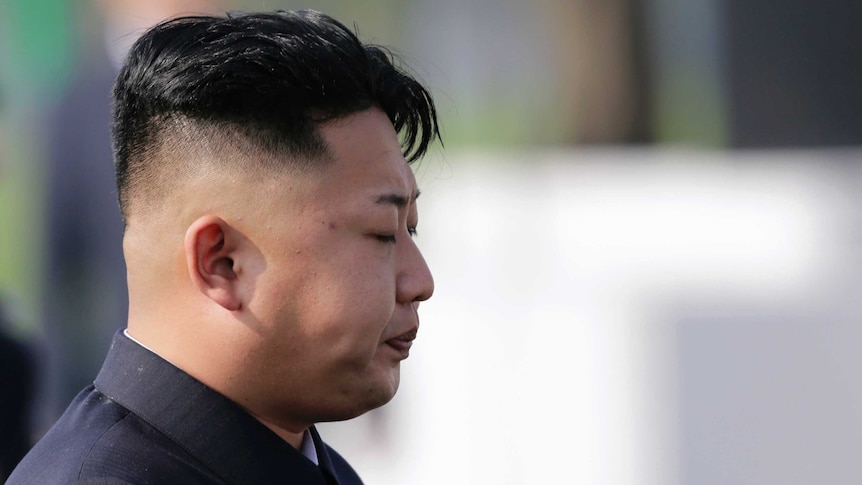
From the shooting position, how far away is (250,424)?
1453 millimetres

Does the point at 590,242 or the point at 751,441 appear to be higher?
the point at 590,242

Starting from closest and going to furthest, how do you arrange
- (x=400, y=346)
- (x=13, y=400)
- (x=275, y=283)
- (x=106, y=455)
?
(x=106, y=455), (x=275, y=283), (x=400, y=346), (x=13, y=400)

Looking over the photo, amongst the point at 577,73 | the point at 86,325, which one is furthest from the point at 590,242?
the point at 86,325

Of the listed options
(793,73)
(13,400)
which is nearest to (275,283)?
(13,400)

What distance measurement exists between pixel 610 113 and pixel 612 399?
39.4 inches

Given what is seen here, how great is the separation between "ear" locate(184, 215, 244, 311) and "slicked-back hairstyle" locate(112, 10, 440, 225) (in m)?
0.10

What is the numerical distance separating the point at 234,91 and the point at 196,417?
41cm

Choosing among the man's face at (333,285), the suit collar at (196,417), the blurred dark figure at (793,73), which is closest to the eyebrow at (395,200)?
the man's face at (333,285)


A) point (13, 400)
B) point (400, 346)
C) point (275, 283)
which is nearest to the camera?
point (275, 283)

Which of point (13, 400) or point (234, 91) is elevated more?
point (234, 91)

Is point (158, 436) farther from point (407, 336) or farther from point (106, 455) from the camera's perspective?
point (407, 336)

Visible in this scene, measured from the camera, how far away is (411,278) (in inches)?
60.9

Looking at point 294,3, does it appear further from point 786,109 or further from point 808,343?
point 808,343

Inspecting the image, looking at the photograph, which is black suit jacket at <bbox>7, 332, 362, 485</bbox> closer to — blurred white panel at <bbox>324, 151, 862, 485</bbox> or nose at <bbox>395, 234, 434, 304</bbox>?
nose at <bbox>395, 234, 434, 304</bbox>
